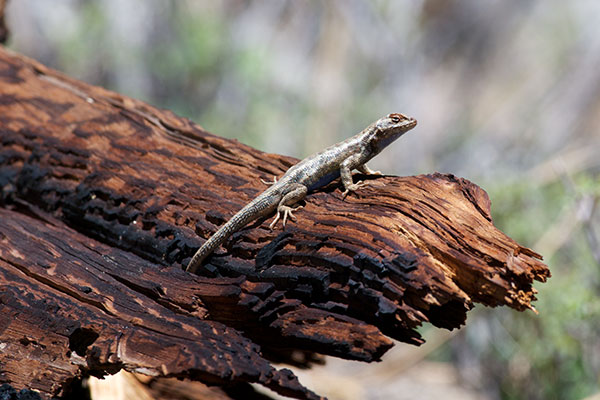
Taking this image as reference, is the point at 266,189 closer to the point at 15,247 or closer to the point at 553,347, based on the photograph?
the point at 15,247

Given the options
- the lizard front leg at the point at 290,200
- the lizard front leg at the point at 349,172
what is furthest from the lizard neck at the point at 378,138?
the lizard front leg at the point at 290,200

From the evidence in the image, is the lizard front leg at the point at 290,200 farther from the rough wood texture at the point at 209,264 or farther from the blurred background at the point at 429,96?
the blurred background at the point at 429,96

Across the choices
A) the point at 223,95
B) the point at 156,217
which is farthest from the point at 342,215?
the point at 223,95

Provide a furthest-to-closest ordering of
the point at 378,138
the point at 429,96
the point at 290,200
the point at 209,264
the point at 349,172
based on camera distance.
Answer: the point at 429,96, the point at 378,138, the point at 349,172, the point at 290,200, the point at 209,264

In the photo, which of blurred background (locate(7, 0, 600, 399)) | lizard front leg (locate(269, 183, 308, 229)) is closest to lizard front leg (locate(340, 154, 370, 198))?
lizard front leg (locate(269, 183, 308, 229))

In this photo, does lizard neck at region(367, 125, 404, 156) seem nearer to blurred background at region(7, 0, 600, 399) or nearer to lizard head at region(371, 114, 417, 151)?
lizard head at region(371, 114, 417, 151)

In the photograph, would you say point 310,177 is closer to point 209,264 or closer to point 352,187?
point 352,187

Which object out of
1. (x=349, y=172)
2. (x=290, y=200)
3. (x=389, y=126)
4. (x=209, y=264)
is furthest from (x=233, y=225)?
(x=389, y=126)

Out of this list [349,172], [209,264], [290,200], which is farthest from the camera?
[349,172]
